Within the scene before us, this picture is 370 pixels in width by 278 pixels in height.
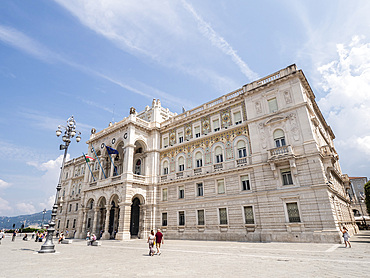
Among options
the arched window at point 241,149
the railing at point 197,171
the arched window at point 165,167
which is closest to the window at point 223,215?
the railing at point 197,171

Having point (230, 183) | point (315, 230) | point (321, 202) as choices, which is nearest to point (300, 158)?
point (321, 202)

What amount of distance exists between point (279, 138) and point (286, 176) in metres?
3.90

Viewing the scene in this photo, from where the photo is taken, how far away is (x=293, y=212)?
765 inches

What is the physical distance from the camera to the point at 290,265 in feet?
29.5

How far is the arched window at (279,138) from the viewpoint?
21.8m

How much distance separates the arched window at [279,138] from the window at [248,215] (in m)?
7.04

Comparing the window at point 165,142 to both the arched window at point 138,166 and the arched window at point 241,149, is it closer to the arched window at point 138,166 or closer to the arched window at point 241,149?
the arched window at point 138,166

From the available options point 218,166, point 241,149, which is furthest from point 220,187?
point 241,149

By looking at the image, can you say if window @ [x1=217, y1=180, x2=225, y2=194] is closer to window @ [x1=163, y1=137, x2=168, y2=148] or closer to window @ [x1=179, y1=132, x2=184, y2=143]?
window @ [x1=179, y1=132, x2=184, y2=143]

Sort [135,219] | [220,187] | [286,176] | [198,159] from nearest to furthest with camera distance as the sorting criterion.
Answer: [286,176], [220,187], [198,159], [135,219]

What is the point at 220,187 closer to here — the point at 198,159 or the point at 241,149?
the point at 198,159

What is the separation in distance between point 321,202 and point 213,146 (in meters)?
12.5

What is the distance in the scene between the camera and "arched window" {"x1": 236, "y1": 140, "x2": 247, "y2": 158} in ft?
79.5

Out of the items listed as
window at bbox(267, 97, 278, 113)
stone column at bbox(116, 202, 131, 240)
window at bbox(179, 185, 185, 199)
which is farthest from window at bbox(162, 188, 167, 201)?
window at bbox(267, 97, 278, 113)
